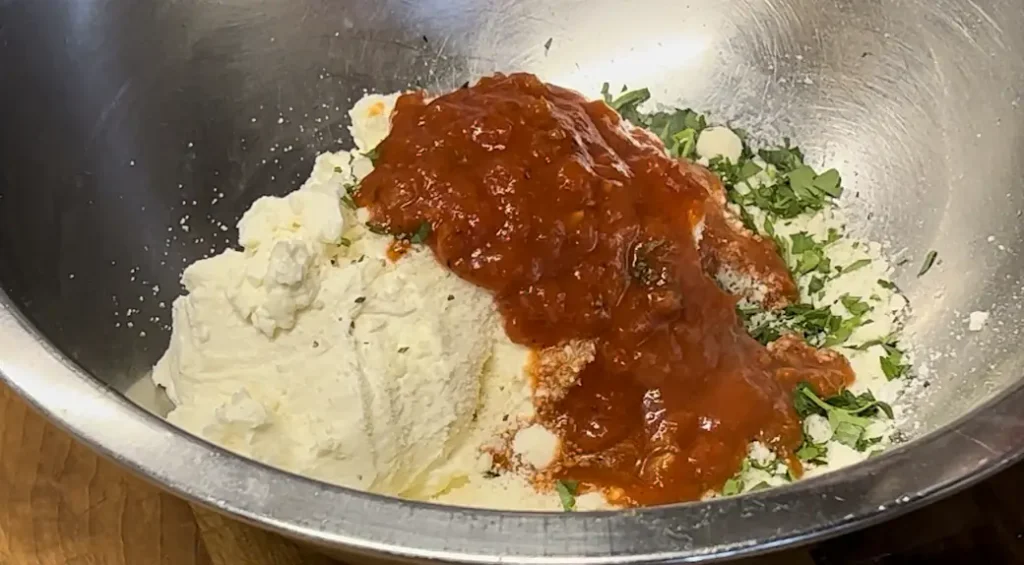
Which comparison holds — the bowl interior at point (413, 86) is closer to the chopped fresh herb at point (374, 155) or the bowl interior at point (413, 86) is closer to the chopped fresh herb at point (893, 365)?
the chopped fresh herb at point (893, 365)

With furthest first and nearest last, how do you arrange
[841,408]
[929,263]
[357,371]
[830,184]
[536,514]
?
[830,184] < [929,263] < [841,408] < [357,371] < [536,514]

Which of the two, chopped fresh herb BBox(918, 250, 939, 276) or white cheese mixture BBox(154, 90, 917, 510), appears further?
chopped fresh herb BBox(918, 250, 939, 276)

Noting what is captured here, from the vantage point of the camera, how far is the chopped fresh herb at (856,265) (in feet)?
4.71

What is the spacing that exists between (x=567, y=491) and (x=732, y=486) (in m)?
0.18

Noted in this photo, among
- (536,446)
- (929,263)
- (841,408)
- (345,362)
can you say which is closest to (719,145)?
(929,263)

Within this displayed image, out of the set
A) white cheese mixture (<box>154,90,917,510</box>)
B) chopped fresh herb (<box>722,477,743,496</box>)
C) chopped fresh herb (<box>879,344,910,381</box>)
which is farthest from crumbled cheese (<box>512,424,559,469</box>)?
chopped fresh herb (<box>879,344,910,381</box>)

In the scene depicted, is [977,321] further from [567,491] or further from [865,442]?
[567,491]

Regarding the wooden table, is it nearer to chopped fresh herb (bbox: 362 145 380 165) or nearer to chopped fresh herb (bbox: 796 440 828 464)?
chopped fresh herb (bbox: 796 440 828 464)

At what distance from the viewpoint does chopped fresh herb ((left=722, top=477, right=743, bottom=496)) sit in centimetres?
121

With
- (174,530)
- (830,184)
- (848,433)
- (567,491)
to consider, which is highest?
(830,184)

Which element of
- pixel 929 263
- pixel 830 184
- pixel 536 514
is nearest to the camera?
pixel 536 514

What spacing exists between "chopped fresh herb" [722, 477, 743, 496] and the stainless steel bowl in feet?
0.72

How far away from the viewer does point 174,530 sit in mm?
1244

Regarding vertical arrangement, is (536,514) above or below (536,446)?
above
